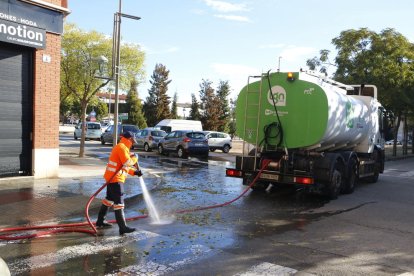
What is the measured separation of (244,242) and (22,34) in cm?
783

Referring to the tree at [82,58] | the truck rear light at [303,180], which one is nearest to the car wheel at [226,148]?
the tree at [82,58]

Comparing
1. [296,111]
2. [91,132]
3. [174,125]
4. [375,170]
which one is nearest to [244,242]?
[296,111]

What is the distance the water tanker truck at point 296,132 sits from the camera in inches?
404

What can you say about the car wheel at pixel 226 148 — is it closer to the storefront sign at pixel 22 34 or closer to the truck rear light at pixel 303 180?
the truck rear light at pixel 303 180

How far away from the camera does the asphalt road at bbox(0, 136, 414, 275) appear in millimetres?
5309

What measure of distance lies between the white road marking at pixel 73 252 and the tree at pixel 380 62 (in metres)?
23.8

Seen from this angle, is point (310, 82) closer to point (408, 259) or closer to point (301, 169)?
point (301, 169)

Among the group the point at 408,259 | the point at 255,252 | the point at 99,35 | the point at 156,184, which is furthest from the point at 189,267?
the point at 99,35

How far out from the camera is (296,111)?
10438 millimetres

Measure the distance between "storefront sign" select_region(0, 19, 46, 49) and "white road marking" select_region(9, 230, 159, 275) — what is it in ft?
21.2

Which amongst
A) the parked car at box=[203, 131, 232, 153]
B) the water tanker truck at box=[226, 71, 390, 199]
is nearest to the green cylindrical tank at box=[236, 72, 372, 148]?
the water tanker truck at box=[226, 71, 390, 199]

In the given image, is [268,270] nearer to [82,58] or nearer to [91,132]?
[82,58]

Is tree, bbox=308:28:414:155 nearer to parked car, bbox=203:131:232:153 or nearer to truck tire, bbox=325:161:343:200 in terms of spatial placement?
parked car, bbox=203:131:232:153

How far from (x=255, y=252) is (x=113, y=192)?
2455mm
